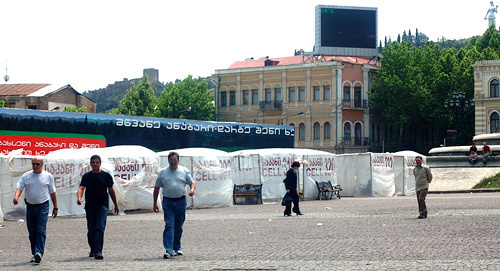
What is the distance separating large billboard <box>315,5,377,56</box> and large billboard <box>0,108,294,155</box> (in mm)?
27176

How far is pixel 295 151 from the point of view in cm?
3825

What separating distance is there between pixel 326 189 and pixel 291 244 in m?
23.3

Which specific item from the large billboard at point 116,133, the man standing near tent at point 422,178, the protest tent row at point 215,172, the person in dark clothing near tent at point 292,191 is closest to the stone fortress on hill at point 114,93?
the large billboard at point 116,133

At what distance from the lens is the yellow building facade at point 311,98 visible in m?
81.0

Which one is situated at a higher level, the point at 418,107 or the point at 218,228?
the point at 418,107

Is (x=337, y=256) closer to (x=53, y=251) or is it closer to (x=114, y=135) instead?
(x=53, y=251)

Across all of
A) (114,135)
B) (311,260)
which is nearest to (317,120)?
(114,135)

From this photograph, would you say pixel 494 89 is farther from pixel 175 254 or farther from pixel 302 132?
pixel 175 254

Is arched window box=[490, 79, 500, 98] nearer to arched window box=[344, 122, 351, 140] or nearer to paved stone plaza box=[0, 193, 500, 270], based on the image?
arched window box=[344, 122, 351, 140]

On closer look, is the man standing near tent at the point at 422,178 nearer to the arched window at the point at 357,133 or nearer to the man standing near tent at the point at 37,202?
the man standing near tent at the point at 37,202

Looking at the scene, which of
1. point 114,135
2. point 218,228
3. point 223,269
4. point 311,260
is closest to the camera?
point 223,269

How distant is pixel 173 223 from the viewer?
45.7 feet

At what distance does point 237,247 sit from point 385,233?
147 inches

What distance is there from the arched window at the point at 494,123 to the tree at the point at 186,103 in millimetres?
29044
